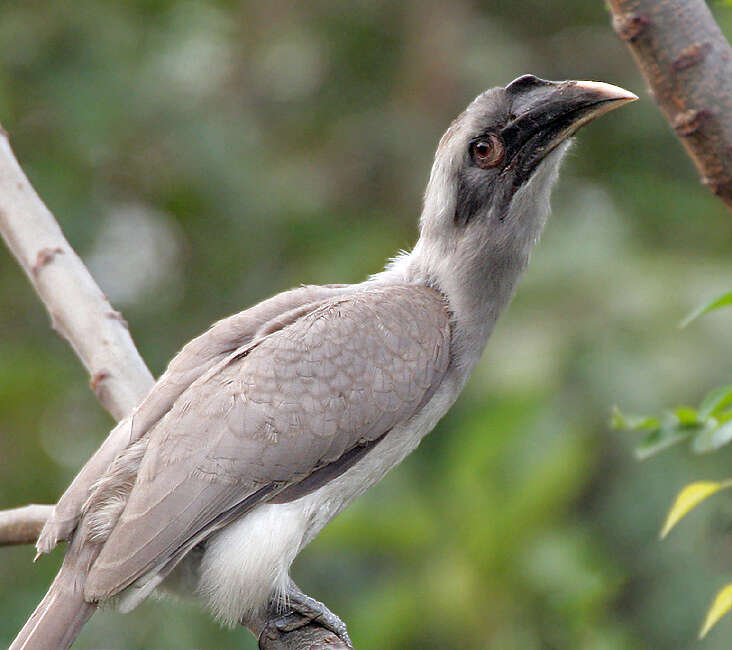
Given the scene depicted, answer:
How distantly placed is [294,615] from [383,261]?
3.18 metres

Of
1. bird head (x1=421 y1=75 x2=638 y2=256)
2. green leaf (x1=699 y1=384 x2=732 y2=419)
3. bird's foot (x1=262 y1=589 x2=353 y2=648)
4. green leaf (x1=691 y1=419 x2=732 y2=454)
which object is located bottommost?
bird's foot (x1=262 y1=589 x2=353 y2=648)

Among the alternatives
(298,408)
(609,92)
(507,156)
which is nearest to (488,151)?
(507,156)

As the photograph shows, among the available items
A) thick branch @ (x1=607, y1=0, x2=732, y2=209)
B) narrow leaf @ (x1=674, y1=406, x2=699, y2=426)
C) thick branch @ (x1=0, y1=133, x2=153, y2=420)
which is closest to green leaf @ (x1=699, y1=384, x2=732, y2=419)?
narrow leaf @ (x1=674, y1=406, x2=699, y2=426)

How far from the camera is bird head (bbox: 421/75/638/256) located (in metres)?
3.92

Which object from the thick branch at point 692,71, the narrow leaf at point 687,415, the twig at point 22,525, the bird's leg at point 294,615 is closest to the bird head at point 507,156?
the thick branch at point 692,71

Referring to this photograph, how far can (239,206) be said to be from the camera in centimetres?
762

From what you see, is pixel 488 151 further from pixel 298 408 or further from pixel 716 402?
pixel 716 402

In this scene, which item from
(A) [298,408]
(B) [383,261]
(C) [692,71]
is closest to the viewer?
(C) [692,71]

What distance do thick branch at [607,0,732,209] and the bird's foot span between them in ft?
5.98

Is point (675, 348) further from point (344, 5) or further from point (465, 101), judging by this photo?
point (344, 5)

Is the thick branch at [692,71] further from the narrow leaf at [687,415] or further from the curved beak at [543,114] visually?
the curved beak at [543,114]

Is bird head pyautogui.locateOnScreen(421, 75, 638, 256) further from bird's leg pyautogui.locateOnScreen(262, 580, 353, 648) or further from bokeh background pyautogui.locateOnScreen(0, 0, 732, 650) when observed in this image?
bokeh background pyautogui.locateOnScreen(0, 0, 732, 650)

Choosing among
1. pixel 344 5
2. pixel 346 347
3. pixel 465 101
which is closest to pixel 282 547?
pixel 346 347

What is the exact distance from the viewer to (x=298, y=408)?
3.74m
